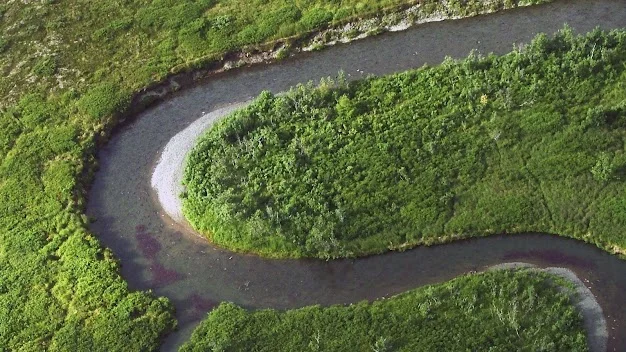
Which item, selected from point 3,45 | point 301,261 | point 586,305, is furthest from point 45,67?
point 586,305

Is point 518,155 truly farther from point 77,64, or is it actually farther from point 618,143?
point 77,64

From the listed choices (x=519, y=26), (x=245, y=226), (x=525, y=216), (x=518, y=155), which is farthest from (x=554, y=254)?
(x=519, y=26)

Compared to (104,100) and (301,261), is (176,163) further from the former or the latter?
(301,261)

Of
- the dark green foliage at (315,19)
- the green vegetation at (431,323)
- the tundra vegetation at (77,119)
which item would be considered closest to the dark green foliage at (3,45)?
the tundra vegetation at (77,119)

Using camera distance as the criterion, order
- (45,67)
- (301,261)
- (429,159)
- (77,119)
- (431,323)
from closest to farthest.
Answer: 1. (431,323)
2. (301,261)
3. (429,159)
4. (77,119)
5. (45,67)

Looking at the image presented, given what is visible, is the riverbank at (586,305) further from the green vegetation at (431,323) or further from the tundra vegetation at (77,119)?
the tundra vegetation at (77,119)
